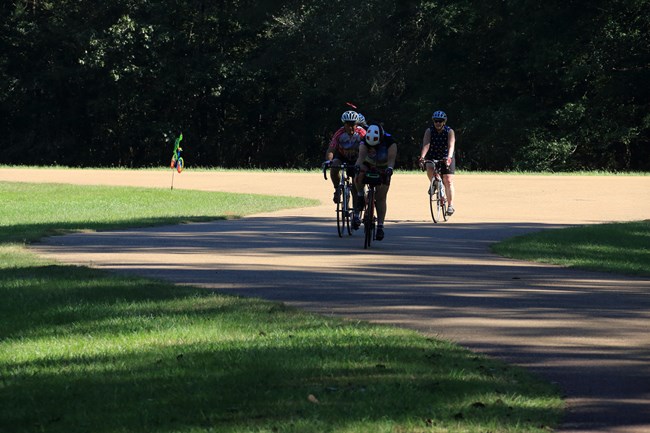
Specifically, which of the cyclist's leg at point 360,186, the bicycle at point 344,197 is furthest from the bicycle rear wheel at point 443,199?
the cyclist's leg at point 360,186

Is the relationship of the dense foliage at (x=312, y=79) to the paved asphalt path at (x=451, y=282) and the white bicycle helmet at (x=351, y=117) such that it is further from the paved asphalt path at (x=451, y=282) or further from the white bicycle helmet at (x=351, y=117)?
the white bicycle helmet at (x=351, y=117)

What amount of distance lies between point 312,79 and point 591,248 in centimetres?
4416

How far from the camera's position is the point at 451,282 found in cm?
1330

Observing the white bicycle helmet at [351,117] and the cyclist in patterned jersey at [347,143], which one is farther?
the cyclist in patterned jersey at [347,143]

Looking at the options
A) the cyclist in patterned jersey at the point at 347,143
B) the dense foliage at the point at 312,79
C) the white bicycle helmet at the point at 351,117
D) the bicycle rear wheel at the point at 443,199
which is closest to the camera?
the white bicycle helmet at the point at 351,117

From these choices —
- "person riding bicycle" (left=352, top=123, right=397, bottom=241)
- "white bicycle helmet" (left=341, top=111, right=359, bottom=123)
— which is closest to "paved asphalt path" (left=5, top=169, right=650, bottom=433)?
"person riding bicycle" (left=352, top=123, right=397, bottom=241)

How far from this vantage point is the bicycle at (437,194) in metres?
22.3

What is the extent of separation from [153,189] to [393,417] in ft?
95.7

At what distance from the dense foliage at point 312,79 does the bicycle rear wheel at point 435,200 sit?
93.4 ft

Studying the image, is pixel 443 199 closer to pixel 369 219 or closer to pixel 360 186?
pixel 360 186

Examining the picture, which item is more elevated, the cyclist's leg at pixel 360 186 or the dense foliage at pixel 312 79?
the dense foliage at pixel 312 79

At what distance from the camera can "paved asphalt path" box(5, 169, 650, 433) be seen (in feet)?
27.4

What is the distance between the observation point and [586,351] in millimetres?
8938

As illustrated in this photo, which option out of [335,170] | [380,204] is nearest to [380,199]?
[380,204]
